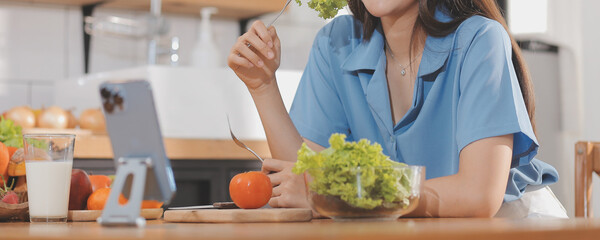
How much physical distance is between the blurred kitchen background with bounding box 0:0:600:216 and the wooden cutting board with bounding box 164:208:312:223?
75.5 inches

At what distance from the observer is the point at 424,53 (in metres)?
1.51

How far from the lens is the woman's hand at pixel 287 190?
4.04 ft

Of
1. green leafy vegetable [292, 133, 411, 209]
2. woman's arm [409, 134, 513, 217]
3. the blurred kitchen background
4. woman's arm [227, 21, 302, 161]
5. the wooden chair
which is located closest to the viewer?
green leafy vegetable [292, 133, 411, 209]

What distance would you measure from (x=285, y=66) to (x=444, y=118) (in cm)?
238

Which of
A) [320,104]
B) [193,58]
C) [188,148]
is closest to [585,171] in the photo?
[320,104]

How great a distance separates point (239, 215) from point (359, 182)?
6.8 inches

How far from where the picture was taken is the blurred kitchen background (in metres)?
3.05

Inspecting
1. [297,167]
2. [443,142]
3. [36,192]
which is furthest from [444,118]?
[36,192]

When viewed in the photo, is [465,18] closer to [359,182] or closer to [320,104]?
[320,104]

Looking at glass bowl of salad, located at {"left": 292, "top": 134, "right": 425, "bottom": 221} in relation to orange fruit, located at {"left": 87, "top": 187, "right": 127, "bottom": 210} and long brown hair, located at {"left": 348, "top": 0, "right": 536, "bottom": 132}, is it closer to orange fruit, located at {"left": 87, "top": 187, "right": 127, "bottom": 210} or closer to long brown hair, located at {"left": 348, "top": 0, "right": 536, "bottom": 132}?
orange fruit, located at {"left": 87, "top": 187, "right": 127, "bottom": 210}

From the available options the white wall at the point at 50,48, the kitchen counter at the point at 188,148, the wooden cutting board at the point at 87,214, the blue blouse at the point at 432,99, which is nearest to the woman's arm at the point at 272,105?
the blue blouse at the point at 432,99

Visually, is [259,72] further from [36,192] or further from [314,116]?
[36,192]

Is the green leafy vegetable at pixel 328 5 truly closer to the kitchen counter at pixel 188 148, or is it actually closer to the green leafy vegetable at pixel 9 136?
the green leafy vegetable at pixel 9 136

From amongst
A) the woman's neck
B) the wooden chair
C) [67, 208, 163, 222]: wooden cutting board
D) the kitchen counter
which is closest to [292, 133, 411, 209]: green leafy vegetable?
[67, 208, 163, 222]: wooden cutting board
